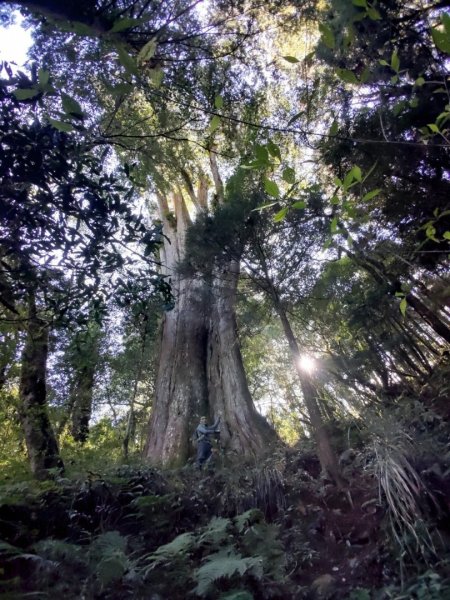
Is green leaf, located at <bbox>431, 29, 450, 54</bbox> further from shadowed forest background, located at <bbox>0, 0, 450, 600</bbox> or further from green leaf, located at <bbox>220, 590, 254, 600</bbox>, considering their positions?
green leaf, located at <bbox>220, 590, 254, 600</bbox>

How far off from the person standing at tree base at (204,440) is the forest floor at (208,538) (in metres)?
0.99

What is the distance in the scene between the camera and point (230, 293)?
22.0 feet

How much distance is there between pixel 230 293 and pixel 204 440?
2406 mm

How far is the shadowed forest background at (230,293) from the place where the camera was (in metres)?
2.34

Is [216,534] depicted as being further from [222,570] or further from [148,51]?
[148,51]

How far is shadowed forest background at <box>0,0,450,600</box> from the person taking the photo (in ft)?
7.66

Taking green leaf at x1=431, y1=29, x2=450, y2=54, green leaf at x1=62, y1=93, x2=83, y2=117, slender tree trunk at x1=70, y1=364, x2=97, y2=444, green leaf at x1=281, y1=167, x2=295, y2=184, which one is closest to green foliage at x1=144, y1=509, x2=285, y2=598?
green leaf at x1=281, y1=167, x2=295, y2=184

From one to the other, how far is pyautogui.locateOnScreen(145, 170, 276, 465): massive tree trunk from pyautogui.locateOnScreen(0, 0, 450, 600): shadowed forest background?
2.0 inches

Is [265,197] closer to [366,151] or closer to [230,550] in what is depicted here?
[366,151]

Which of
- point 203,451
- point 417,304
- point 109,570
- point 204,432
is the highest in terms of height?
point 417,304

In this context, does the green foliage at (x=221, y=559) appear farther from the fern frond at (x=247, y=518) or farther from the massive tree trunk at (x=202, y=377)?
the massive tree trunk at (x=202, y=377)

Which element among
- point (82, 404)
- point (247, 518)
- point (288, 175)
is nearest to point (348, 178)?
point (288, 175)

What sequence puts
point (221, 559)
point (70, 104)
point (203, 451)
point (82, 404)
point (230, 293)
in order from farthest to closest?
point (82, 404)
point (230, 293)
point (203, 451)
point (221, 559)
point (70, 104)

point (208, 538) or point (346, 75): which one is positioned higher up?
point (346, 75)
